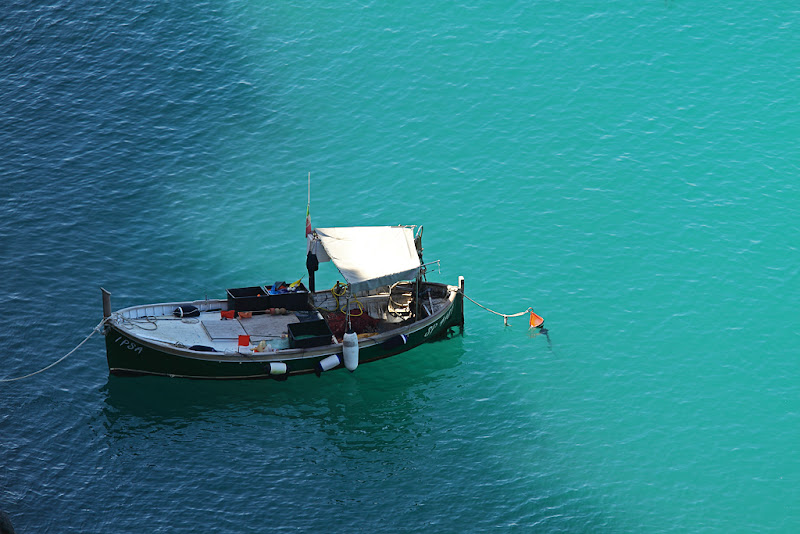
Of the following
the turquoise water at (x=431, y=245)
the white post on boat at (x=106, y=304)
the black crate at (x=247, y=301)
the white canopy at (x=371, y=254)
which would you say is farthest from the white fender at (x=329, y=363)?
the white post on boat at (x=106, y=304)

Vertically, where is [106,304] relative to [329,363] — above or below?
above

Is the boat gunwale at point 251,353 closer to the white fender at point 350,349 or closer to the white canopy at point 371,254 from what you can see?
the white fender at point 350,349

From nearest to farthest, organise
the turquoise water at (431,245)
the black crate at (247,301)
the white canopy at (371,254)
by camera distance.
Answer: the turquoise water at (431,245), the white canopy at (371,254), the black crate at (247,301)

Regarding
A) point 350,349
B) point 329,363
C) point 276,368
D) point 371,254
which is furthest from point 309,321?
point 371,254

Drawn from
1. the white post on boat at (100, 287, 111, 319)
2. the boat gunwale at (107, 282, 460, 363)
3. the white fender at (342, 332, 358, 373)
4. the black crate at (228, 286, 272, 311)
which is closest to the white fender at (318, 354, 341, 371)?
the boat gunwale at (107, 282, 460, 363)

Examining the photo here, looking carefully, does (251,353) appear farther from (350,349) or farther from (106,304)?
(106,304)

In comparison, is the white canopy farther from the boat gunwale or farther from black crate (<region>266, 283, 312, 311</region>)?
the boat gunwale
